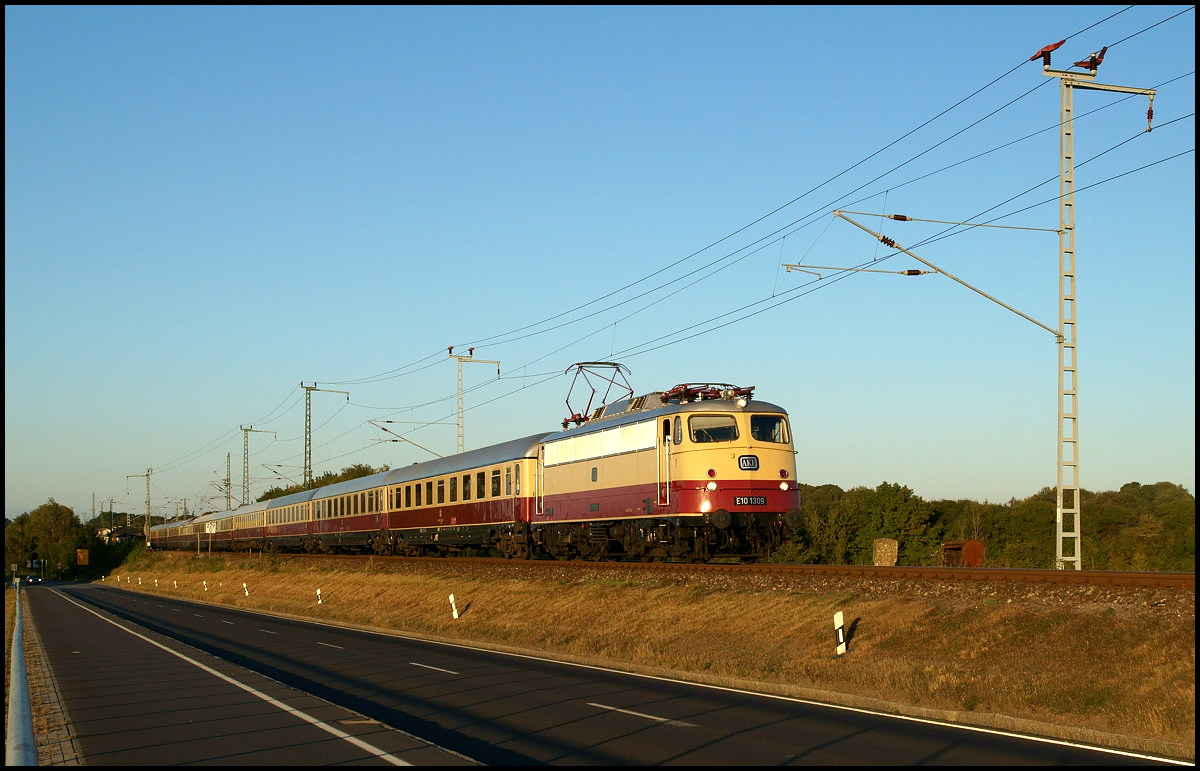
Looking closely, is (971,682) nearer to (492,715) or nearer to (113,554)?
(492,715)

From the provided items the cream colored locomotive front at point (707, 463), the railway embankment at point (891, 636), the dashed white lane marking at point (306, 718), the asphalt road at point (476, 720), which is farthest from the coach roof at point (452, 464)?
the dashed white lane marking at point (306, 718)

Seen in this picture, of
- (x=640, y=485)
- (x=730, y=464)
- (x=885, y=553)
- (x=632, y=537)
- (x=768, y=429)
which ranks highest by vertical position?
(x=768, y=429)

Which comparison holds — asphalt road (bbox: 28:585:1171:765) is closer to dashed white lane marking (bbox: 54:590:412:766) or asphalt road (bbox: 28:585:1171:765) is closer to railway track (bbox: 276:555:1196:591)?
dashed white lane marking (bbox: 54:590:412:766)

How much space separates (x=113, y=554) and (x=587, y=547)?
414 feet

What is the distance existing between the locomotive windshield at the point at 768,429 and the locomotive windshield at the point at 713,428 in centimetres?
58

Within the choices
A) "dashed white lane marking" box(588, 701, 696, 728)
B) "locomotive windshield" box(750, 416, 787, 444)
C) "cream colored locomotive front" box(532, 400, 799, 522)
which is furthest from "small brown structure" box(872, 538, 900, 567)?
"dashed white lane marking" box(588, 701, 696, 728)

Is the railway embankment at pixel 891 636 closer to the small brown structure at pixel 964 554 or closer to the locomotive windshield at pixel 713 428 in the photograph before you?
the locomotive windshield at pixel 713 428

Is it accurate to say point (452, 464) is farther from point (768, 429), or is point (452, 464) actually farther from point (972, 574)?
point (972, 574)

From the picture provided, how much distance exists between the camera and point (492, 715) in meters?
13.7

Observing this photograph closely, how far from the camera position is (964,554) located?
86.2ft

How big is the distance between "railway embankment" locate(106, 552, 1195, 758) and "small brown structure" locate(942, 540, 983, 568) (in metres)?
6.82

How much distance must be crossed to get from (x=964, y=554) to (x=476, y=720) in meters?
16.9

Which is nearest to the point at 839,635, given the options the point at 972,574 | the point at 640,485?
the point at 972,574

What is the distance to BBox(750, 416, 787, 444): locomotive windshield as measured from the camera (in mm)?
26312
